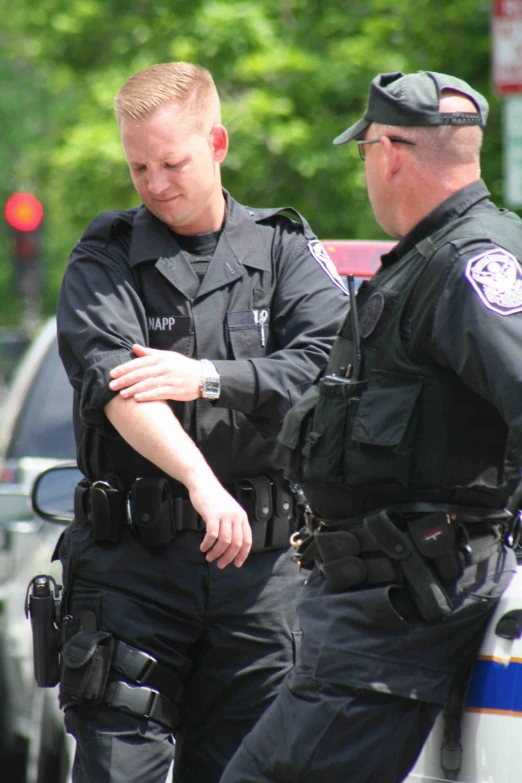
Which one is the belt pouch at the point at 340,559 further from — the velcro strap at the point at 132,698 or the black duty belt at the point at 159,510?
the velcro strap at the point at 132,698

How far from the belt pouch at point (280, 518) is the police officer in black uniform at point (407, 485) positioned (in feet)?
1.48

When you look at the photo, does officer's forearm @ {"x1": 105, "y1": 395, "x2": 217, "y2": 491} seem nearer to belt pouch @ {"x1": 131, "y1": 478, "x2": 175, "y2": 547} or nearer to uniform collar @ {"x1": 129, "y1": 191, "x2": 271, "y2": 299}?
belt pouch @ {"x1": 131, "y1": 478, "x2": 175, "y2": 547}

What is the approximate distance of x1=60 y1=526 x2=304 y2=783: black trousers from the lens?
117 inches

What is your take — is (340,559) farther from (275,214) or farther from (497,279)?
(275,214)

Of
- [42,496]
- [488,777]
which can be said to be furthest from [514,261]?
[42,496]

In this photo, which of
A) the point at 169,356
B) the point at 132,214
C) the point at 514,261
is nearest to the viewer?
the point at 514,261

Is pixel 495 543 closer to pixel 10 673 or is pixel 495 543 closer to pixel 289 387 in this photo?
pixel 289 387

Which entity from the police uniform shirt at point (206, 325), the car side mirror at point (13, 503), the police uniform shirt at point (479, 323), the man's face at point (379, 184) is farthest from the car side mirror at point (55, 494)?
the police uniform shirt at point (479, 323)

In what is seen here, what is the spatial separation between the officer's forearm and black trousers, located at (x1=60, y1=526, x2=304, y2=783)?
0.25 m

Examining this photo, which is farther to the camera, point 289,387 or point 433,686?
point 289,387

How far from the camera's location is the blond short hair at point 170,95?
120 inches

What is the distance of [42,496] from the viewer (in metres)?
3.71

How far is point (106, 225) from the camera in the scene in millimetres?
3152

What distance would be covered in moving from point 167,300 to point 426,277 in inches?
32.1
